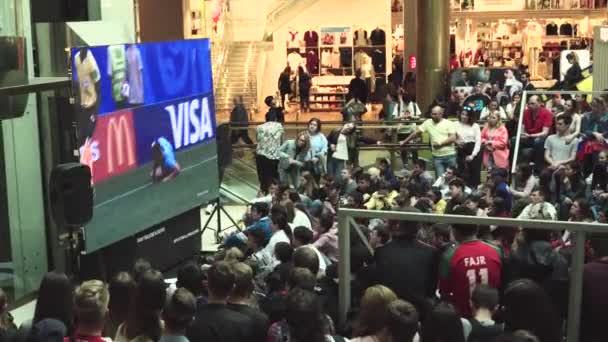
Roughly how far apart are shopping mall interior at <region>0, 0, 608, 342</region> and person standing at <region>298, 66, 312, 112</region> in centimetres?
700

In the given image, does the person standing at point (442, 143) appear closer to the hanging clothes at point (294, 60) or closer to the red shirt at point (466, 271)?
the red shirt at point (466, 271)

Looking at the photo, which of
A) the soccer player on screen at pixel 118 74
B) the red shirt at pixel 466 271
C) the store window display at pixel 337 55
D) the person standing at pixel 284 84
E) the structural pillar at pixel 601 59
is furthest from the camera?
the store window display at pixel 337 55

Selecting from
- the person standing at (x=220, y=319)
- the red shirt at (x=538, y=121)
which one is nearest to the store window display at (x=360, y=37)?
the red shirt at (x=538, y=121)

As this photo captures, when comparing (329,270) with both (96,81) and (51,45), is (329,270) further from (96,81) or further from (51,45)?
(51,45)

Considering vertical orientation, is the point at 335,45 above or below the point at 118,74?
above

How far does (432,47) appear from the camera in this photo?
26922mm

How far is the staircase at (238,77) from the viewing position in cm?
3036

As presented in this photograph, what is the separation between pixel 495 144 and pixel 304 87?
15.6 metres

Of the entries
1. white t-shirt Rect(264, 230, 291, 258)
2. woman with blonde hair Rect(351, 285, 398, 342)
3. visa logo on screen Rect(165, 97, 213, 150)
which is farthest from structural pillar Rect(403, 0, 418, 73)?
woman with blonde hair Rect(351, 285, 398, 342)

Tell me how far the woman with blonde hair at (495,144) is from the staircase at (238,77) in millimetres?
16228

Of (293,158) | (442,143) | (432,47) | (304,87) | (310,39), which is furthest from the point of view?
(310,39)

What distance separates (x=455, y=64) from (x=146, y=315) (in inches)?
1047

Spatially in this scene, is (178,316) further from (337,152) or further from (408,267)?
(337,152)

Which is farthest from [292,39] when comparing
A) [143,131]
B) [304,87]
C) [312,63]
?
[143,131]
